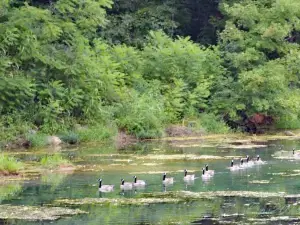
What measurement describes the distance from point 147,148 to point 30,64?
24.2 ft

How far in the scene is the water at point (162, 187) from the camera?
2259cm

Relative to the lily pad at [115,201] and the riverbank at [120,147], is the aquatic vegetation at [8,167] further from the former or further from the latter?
the lily pad at [115,201]

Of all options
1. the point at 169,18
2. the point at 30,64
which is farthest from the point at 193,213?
the point at 169,18

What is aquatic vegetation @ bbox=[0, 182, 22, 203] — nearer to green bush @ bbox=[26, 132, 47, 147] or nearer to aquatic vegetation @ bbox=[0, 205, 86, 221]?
aquatic vegetation @ bbox=[0, 205, 86, 221]

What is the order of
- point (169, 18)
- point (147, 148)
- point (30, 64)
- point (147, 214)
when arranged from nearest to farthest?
point (147, 214) → point (147, 148) → point (30, 64) → point (169, 18)

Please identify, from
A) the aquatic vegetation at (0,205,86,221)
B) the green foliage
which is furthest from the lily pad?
the green foliage

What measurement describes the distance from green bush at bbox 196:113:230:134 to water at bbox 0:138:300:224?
7.44m

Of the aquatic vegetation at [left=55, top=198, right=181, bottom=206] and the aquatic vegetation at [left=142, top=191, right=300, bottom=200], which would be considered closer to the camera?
the aquatic vegetation at [left=55, top=198, right=181, bottom=206]

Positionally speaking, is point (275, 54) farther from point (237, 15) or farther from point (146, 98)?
point (146, 98)

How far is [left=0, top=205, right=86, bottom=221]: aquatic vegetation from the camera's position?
22625 millimetres

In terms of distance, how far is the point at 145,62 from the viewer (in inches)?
2023

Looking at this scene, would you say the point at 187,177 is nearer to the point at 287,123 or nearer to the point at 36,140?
A: the point at 36,140

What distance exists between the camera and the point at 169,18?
5734 cm

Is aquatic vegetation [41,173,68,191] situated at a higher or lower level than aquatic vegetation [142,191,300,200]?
higher
